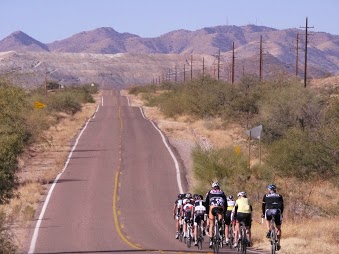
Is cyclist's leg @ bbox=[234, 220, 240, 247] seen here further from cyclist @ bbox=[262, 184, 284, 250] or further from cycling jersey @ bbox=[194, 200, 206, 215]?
cycling jersey @ bbox=[194, 200, 206, 215]

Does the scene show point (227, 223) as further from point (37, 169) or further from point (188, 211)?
point (37, 169)

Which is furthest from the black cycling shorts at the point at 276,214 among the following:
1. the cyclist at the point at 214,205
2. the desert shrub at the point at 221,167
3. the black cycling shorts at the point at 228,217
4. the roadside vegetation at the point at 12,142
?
the desert shrub at the point at 221,167

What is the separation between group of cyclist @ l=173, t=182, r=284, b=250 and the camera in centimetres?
2145

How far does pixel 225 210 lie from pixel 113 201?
12.7 meters

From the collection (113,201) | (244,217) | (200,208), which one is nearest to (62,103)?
(113,201)

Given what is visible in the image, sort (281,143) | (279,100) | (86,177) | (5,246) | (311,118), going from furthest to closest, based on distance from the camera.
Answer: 1. (279,100)
2. (311,118)
3. (86,177)
4. (281,143)
5. (5,246)

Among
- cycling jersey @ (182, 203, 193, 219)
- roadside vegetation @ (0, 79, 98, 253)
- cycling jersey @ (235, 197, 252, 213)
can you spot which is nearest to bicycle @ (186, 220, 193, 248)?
cycling jersey @ (182, 203, 193, 219)

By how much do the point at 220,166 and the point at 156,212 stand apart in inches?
167

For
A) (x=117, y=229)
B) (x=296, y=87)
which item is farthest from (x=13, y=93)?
(x=296, y=87)

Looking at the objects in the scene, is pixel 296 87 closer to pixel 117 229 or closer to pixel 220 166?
pixel 220 166

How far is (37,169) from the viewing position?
45031 mm

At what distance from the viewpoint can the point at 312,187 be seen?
118 feet

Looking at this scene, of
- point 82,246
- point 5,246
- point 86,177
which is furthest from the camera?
point 86,177

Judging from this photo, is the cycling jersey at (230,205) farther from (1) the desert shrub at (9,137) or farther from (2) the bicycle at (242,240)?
(1) the desert shrub at (9,137)
